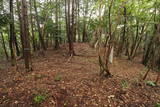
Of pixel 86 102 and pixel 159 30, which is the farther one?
pixel 159 30

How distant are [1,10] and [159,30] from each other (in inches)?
301

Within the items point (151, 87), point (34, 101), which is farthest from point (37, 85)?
point (151, 87)

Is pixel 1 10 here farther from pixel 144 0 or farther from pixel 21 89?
pixel 144 0

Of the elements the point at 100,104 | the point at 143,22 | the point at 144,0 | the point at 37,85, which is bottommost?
the point at 100,104

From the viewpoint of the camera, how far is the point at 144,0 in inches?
188

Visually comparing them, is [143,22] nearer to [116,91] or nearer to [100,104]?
[116,91]

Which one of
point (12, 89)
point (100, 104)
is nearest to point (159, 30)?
point (100, 104)

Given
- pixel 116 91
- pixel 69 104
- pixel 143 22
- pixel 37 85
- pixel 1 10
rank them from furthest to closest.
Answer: pixel 143 22
pixel 1 10
pixel 37 85
pixel 116 91
pixel 69 104

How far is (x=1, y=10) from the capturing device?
477 centimetres

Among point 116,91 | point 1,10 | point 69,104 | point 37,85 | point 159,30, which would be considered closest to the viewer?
point 69,104

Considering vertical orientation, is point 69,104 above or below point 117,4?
below

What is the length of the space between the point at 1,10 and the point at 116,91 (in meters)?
6.66

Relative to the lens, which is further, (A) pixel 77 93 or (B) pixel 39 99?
(A) pixel 77 93

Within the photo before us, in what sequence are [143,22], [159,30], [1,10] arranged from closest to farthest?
[159,30], [1,10], [143,22]
